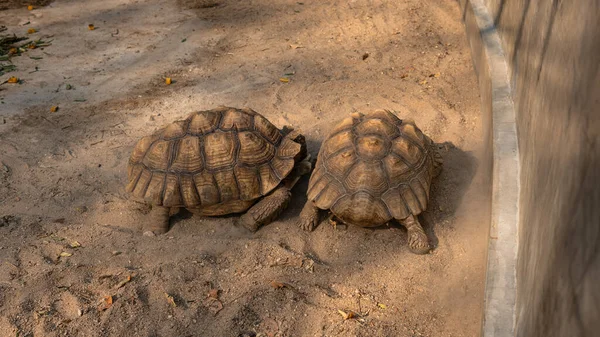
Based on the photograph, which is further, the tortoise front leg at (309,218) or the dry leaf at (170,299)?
the tortoise front leg at (309,218)

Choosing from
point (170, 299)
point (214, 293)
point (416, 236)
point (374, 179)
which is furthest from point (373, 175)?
point (170, 299)

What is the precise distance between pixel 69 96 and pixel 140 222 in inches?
96.3

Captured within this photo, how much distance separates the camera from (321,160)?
4004mm

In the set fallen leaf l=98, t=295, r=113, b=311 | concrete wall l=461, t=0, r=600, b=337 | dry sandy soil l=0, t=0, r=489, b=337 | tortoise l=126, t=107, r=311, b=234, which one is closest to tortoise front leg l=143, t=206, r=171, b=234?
tortoise l=126, t=107, r=311, b=234

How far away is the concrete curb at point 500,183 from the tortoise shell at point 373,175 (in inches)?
20.5

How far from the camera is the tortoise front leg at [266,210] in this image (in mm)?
3938

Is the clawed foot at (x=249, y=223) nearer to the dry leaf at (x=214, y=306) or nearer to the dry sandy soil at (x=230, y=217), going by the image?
the dry sandy soil at (x=230, y=217)

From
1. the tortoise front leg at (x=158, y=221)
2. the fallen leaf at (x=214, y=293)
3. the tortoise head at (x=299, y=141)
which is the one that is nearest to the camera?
the fallen leaf at (x=214, y=293)

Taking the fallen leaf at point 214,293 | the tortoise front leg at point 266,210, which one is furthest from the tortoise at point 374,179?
the fallen leaf at point 214,293

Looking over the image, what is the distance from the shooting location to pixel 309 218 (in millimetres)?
3926

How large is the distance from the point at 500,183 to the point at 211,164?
197 centimetres

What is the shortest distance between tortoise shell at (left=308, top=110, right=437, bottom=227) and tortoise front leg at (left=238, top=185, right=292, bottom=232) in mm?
226

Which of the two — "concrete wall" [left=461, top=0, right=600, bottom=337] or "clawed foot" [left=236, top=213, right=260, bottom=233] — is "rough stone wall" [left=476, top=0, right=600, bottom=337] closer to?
"concrete wall" [left=461, top=0, right=600, bottom=337]

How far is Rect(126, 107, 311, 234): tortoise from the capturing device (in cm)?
396
